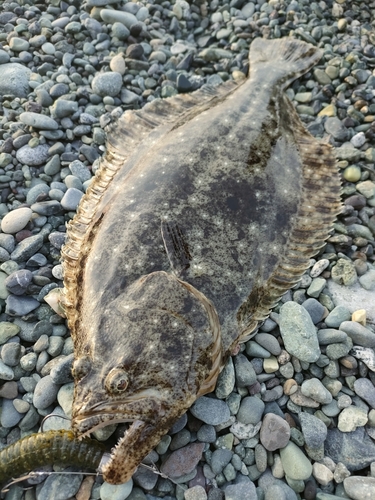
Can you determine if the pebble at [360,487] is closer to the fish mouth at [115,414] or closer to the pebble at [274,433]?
the pebble at [274,433]

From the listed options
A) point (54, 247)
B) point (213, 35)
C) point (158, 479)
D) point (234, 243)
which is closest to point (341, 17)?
point (213, 35)

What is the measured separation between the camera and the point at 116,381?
2.51 m

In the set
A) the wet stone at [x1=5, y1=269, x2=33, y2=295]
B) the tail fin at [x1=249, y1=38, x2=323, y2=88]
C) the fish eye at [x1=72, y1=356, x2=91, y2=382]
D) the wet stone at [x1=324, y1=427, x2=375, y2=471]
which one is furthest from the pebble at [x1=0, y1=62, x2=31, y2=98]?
the wet stone at [x1=324, y1=427, x2=375, y2=471]

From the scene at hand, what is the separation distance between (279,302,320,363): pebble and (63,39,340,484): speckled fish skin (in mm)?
180

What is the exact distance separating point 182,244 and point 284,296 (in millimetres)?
1078

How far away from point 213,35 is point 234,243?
3768 millimetres

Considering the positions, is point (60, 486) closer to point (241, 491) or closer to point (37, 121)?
point (241, 491)

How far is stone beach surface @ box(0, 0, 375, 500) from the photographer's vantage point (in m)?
2.95

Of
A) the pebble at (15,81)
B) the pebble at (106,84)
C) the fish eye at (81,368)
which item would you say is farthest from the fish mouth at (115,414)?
the pebble at (15,81)

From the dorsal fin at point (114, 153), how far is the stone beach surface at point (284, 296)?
22 cm

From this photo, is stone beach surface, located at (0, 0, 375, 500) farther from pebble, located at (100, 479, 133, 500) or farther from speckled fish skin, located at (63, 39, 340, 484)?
speckled fish skin, located at (63, 39, 340, 484)

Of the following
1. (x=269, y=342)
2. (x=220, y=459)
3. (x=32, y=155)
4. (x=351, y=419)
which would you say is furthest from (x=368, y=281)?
(x=32, y=155)

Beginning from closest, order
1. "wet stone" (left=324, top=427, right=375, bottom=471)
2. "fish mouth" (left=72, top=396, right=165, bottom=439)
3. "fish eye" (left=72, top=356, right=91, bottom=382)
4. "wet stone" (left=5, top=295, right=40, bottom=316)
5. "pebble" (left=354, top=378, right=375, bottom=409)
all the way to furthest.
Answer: "fish mouth" (left=72, top=396, right=165, bottom=439) < "fish eye" (left=72, top=356, right=91, bottom=382) < "wet stone" (left=324, top=427, right=375, bottom=471) < "pebble" (left=354, top=378, right=375, bottom=409) < "wet stone" (left=5, top=295, right=40, bottom=316)

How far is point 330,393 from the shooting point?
3234 millimetres
